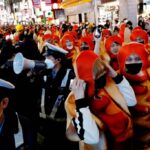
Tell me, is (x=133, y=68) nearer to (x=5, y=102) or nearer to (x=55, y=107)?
(x=55, y=107)

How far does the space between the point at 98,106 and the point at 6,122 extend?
0.86 m

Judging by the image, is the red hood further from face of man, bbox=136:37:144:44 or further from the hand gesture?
face of man, bbox=136:37:144:44

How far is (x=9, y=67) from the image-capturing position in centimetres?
525

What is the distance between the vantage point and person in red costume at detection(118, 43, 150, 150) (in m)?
3.42

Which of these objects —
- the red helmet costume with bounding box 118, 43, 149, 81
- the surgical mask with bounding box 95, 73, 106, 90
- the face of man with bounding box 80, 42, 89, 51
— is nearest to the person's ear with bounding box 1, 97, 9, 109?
the surgical mask with bounding box 95, 73, 106, 90

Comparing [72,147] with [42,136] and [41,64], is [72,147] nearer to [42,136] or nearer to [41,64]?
[42,136]

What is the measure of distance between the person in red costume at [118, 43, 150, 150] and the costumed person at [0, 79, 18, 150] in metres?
1.26

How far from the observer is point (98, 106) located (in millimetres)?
3141

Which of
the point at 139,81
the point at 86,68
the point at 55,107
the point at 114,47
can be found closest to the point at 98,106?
the point at 86,68

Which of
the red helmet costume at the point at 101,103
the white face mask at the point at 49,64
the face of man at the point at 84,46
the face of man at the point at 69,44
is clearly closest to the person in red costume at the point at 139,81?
the red helmet costume at the point at 101,103

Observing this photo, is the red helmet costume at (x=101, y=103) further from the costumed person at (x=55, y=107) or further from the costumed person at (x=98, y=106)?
the costumed person at (x=55, y=107)

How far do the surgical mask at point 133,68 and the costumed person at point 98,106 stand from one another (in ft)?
0.96

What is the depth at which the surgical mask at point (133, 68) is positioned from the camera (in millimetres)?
3617

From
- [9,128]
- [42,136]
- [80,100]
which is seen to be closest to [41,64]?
[42,136]
